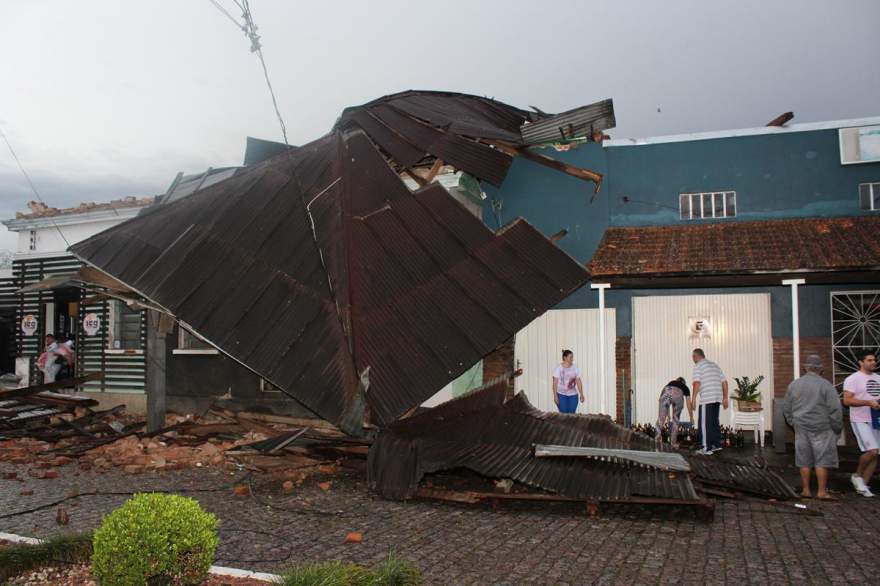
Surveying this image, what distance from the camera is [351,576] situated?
4.33 meters

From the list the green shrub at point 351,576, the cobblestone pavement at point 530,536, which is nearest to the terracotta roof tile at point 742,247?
the cobblestone pavement at point 530,536

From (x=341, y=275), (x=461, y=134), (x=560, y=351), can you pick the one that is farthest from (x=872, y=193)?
(x=341, y=275)

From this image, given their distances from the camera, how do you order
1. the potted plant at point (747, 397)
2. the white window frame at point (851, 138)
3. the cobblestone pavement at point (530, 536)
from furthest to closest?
the white window frame at point (851, 138), the potted plant at point (747, 397), the cobblestone pavement at point (530, 536)

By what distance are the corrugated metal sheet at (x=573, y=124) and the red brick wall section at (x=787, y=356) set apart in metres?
5.98

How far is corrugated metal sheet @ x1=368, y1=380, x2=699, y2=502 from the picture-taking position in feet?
23.4

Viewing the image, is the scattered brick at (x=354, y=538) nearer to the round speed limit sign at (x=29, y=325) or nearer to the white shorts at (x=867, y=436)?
the white shorts at (x=867, y=436)

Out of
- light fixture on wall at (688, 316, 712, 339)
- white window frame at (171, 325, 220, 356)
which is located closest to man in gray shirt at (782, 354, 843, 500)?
light fixture on wall at (688, 316, 712, 339)

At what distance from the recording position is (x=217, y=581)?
4633mm

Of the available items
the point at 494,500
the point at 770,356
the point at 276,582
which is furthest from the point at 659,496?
the point at 770,356

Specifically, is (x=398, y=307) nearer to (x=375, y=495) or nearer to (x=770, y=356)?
(x=375, y=495)

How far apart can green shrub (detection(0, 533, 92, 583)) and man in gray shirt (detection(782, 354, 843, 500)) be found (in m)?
7.55

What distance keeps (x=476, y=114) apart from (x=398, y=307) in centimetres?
562

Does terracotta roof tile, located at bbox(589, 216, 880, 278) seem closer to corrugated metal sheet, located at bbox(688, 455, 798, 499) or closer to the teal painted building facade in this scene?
the teal painted building facade

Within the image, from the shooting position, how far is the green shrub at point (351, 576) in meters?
4.18
